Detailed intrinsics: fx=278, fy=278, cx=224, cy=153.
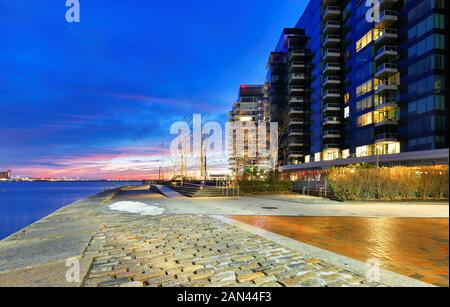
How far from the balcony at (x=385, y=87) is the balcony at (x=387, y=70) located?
1.57 m

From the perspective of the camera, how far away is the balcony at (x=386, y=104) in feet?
154

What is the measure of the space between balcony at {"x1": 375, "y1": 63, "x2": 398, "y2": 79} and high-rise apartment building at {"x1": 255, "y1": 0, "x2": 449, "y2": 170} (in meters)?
0.15

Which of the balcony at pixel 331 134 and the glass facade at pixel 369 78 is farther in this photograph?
the balcony at pixel 331 134

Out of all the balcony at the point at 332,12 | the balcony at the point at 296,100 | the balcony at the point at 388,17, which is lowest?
the balcony at the point at 296,100

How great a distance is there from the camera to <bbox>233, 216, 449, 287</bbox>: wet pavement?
17.6ft

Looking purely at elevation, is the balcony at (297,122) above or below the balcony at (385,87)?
below

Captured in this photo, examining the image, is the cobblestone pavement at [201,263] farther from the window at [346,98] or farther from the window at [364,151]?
the window at [346,98]

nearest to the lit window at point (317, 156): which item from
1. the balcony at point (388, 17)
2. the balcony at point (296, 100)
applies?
the balcony at point (296, 100)

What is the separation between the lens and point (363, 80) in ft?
177

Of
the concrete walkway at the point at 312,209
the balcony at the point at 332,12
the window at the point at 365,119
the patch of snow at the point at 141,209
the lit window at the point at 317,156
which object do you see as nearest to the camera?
the concrete walkway at the point at 312,209

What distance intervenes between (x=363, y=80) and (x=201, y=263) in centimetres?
5794

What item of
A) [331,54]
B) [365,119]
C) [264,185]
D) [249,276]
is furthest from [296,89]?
[249,276]

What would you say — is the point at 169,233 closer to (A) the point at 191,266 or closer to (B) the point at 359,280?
(A) the point at 191,266

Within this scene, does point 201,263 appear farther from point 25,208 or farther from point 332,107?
point 332,107
